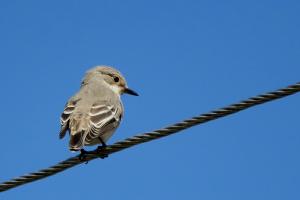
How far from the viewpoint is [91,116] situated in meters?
8.45

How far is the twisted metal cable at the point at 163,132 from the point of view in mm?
5977

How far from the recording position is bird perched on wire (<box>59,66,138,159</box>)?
7992 mm

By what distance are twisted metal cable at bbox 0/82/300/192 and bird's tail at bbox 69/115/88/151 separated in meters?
0.70

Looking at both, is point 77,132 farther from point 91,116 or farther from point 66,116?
point 66,116

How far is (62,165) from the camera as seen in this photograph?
665 centimetres

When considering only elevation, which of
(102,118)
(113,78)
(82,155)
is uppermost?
(113,78)

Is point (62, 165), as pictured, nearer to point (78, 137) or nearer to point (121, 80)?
point (78, 137)

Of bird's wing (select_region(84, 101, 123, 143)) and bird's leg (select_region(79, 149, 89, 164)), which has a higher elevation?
bird's wing (select_region(84, 101, 123, 143))

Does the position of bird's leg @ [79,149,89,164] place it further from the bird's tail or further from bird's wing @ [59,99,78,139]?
bird's wing @ [59,99,78,139]

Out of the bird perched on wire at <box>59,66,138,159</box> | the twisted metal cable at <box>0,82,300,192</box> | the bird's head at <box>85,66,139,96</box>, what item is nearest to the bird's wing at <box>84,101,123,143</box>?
the bird perched on wire at <box>59,66,138,159</box>

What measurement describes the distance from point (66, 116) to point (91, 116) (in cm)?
43

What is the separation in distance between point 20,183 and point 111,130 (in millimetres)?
2859

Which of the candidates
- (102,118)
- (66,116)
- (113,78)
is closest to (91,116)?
(102,118)

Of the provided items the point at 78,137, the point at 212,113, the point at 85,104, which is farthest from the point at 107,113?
the point at 212,113
